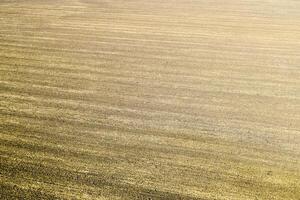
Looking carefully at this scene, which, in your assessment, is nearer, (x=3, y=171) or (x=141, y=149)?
(x=3, y=171)

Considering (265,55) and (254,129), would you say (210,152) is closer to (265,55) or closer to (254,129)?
(254,129)

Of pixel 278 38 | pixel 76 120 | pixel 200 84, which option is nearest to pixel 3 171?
pixel 76 120

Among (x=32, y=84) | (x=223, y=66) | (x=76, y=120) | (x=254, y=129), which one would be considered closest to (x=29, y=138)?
(x=76, y=120)

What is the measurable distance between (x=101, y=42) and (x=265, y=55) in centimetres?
170

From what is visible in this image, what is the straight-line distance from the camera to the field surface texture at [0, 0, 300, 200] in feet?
6.98

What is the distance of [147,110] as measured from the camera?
118 inches

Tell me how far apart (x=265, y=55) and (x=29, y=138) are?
2.79 metres

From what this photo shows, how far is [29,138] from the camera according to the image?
253 centimetres

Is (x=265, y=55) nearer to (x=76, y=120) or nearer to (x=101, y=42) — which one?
(x=101, y=42)

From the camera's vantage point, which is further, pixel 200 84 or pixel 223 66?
pixel 223 66

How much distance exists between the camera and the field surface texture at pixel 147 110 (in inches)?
83.8

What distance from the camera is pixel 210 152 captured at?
8.04 feet

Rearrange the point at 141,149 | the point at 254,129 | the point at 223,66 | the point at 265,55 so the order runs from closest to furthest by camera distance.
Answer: the point at 141,149
the point at 254,129
the point at 223,66
the point at 265,55

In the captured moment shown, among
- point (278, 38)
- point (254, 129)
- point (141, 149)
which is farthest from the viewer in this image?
point (278, 38)
